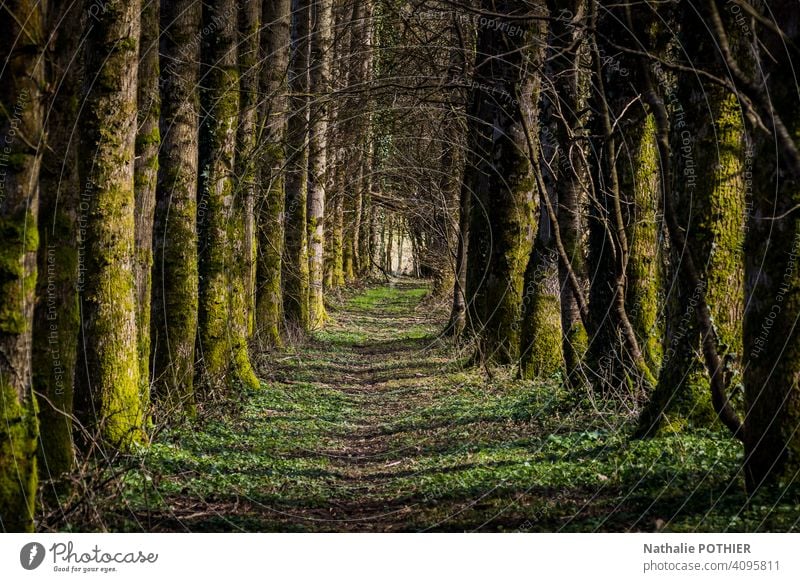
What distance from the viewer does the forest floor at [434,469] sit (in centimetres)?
754

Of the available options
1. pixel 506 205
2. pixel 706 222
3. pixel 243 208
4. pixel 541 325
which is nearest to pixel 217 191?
pixel 243 208

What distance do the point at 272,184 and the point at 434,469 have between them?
33.3ft

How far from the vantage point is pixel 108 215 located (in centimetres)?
937

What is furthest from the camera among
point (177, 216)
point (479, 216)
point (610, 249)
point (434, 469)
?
point (479, 216)

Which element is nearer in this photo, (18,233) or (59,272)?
(18,233)

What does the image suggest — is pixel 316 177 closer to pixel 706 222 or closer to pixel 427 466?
pixel 427 466

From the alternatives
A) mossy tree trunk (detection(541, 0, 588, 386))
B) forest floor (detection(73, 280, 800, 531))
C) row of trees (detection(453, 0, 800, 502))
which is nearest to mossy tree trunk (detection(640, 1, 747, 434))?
row of trees (detection(453, 0, 800, 502))

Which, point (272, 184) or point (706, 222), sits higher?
point (272, 184)

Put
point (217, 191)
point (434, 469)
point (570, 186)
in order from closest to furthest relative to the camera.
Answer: point (434, 469)
point (570, 186)
point (217, 191)

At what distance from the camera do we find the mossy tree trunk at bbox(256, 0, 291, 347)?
1873 centimetres

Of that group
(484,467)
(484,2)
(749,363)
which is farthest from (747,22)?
(484,2)

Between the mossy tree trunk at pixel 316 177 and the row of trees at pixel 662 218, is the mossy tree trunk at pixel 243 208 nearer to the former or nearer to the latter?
the row of trees at pixel 662 218

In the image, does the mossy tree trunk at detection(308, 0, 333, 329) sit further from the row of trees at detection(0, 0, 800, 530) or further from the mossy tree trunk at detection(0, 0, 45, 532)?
the mossy tree trunk at detection(0, 0, 45, 532)

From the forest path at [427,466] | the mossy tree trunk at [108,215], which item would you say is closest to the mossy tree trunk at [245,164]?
the forest path at [427,466]
